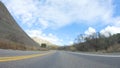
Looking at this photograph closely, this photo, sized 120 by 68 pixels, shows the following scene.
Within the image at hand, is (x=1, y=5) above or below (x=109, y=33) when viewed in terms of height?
above

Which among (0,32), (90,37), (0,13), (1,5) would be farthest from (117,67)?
(90,37)

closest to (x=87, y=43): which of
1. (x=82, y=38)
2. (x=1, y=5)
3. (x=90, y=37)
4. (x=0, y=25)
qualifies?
(x=90, y=37)

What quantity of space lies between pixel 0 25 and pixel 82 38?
72.4m

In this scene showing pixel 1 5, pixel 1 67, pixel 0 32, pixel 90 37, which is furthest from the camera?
pixel 90 37

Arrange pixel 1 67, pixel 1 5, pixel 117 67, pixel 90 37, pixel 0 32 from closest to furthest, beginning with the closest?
pixel 1 67 < pixel 117 67 < pixel 0 32 < pixel 1 5 < pixel 90 37

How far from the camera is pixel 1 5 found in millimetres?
79875

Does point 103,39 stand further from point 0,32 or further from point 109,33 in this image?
point 0,32

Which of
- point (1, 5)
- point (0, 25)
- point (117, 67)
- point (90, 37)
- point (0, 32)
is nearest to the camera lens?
point (117, 67)

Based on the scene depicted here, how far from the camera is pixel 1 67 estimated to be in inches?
211

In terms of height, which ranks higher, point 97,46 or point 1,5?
point 1,5

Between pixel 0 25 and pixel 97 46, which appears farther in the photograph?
pixel 97 46

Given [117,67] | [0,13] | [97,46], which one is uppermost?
[0,13]

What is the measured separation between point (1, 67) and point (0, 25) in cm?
6080

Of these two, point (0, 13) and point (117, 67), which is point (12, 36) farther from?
point (117, 67)
